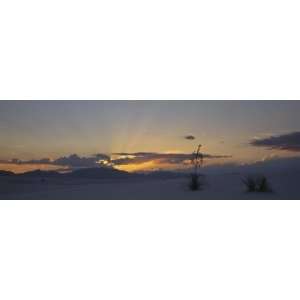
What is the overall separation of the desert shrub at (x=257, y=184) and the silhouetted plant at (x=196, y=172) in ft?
1.65

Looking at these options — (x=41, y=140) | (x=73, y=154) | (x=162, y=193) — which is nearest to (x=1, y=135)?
(x=41, y=140)

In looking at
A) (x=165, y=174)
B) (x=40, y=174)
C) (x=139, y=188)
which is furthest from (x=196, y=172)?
(x=40, y=174)

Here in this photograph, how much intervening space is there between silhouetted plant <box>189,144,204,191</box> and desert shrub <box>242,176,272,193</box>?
1.65ft

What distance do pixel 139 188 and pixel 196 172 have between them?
679 mm

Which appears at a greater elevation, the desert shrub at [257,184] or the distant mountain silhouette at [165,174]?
the distant mountain silhouette at [165,174]

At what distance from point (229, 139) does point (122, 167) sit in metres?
1.27

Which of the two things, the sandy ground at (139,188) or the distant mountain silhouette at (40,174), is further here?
the distant mountain silhouette at (40,174)

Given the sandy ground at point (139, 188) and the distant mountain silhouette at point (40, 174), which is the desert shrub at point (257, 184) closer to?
the sandy ground at point (139, 188)

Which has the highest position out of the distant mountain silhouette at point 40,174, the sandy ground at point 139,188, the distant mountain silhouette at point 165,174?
the distant mountain silhouette at point 165,174

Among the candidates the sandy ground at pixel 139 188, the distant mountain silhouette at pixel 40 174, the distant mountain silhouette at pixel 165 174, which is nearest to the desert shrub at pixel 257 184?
the sandy ground at pixel 139 188

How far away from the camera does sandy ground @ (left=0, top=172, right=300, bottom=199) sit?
5.70 metres

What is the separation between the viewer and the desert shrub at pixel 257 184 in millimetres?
5680

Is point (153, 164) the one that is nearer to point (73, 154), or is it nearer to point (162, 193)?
point (162, 193)

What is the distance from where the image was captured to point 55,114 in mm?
5832
